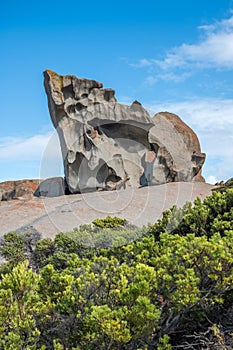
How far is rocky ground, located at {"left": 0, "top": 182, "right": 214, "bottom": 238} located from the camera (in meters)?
17.6

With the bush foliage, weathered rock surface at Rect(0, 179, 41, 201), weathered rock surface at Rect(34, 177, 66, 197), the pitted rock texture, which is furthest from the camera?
weathered rock surface at Rect(0, 179, 41, 201)

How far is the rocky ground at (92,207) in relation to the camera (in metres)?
17.6

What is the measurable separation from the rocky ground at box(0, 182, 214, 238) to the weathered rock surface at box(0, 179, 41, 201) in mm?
7735

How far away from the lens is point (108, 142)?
26.0m

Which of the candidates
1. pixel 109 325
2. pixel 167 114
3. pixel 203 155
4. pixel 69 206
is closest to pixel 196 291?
pixel 109 325

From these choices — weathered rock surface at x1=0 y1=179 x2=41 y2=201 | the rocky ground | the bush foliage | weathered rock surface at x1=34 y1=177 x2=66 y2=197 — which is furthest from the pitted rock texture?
the bush foliage

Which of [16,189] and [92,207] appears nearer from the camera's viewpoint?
[92,207]

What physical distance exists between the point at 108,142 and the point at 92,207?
263 inches

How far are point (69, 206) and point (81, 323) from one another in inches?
594

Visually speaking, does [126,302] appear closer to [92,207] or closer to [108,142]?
[92,207]

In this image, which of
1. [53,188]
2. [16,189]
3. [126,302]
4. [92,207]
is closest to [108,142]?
[53,188]

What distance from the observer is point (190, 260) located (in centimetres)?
551

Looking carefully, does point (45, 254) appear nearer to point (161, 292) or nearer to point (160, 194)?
point (161, 292)

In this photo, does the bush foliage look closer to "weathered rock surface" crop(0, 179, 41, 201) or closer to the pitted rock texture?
the pitted rock texture
